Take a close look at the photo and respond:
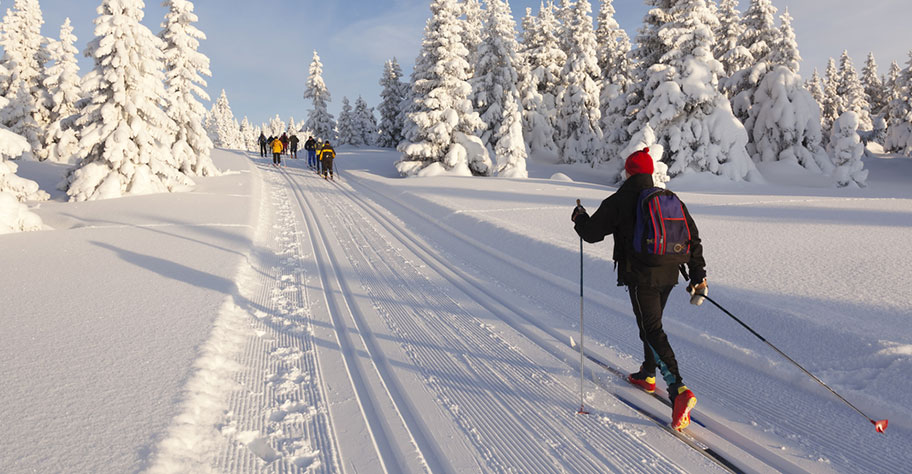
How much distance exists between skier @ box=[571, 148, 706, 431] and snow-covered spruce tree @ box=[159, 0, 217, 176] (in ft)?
80.9

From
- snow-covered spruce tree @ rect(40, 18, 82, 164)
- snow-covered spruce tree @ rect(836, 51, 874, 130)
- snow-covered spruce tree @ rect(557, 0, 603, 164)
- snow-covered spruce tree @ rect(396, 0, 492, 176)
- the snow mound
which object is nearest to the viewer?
the snow mound

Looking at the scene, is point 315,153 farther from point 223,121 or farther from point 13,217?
point 223,121

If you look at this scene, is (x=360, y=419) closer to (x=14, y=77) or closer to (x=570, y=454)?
(x=570, y=454)

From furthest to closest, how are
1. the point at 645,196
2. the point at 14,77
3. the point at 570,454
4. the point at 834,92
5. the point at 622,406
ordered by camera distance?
the point at 834,92, the point at 14,77, the point at 622,406, the point at 645,196, the point at 570,454

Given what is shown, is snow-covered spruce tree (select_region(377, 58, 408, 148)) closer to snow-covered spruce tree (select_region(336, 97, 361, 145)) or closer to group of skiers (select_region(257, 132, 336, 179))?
snow-covered spruce tree (select_region(336, 97, 361, 145))

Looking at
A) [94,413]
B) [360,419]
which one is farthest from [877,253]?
[94,413]

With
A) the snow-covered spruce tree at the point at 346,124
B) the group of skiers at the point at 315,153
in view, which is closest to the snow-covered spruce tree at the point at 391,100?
the snow-covered spruce tree at the point at 346,124

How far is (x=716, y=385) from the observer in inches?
147

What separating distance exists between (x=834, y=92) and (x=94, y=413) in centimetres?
7041

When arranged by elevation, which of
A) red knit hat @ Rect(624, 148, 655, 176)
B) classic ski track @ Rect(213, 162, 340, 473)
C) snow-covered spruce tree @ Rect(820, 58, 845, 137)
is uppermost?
snow-covered spruce tree @ Rect(820, 58, 845, 137)

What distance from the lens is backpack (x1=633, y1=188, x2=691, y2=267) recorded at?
308 cm

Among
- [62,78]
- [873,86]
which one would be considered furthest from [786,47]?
[62,78]

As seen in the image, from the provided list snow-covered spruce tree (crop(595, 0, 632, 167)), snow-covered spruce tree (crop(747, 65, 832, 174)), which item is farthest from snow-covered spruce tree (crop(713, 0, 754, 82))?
snow-covered spruce tree (crop(595, 0, 632, 167))

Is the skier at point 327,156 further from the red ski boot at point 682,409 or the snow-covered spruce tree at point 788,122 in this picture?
the snow-covered spruce tree at point 788,122
